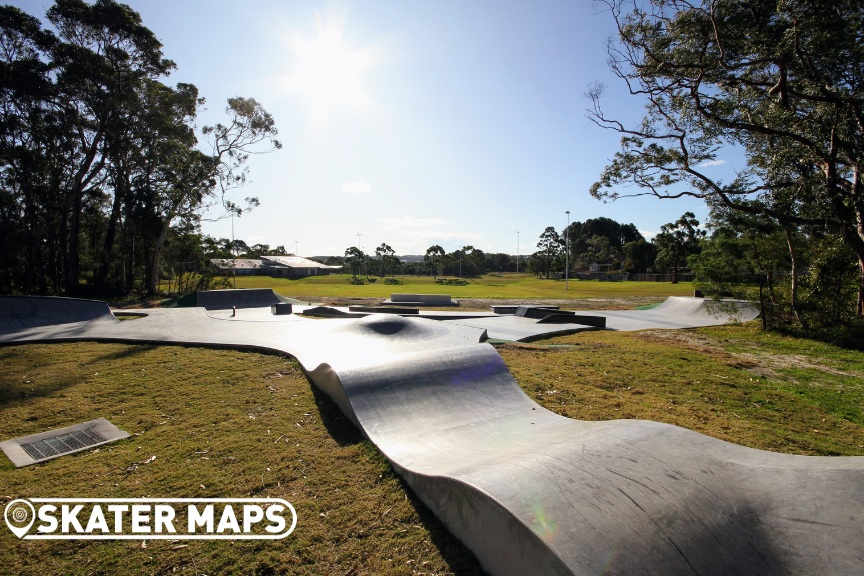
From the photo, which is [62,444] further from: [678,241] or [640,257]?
[640,257]

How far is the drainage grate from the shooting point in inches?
174

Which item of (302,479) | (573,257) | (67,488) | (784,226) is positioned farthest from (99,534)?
(573,257)

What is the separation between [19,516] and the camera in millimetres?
3312

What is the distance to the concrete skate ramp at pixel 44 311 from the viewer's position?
12562 mm

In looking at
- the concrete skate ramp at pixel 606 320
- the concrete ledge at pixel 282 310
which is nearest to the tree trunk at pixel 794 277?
the concrete skate ramp at pixel 606 320

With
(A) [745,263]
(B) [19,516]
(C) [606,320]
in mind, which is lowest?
(B) [19,516]

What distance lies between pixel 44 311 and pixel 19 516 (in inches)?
550

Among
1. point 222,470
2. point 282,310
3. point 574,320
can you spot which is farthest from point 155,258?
point 222,470

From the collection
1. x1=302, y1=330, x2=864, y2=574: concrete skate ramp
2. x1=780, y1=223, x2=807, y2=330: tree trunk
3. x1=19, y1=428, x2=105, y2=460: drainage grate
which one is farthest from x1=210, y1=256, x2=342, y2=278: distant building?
x1=302, y1=330, x2=864, y2=574: concrete skate ramp

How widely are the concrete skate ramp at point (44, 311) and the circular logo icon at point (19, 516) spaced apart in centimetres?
1227

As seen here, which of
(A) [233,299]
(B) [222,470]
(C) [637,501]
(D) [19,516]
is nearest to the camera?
(C) [637,501]

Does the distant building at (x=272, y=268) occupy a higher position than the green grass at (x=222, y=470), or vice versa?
the distant building at (x=272, y=268)

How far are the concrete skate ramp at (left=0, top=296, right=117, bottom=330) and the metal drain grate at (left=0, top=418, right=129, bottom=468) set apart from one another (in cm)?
1043

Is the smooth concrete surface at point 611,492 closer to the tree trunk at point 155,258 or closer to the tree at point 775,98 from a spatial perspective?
the tree at point 775,98
